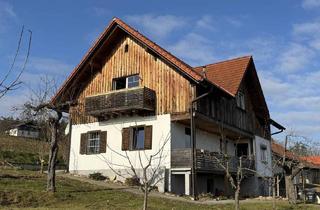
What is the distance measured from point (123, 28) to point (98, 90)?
15.3 ft

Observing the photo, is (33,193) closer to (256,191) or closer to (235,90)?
(235,90)

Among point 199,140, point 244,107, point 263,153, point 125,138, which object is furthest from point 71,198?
point 263,153

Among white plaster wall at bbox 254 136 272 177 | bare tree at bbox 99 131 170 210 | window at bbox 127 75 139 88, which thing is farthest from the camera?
white plaster wall at bbox 254 136 272 177

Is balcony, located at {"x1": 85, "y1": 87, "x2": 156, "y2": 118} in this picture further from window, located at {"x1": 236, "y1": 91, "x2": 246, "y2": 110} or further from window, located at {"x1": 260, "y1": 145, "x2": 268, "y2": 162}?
window, located at {"x1": 260, "y1": 145, "x2": 268, "y2": 162}

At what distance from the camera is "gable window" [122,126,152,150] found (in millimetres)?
25016

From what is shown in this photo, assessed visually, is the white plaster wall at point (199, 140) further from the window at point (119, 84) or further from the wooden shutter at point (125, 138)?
the window at point (119, 84)

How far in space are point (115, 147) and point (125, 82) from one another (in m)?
4.38

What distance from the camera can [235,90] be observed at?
28.1 meters

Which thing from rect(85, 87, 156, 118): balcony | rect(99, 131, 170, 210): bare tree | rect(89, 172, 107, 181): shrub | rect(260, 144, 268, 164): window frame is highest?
rect(85, 87, 156, 118): balcony

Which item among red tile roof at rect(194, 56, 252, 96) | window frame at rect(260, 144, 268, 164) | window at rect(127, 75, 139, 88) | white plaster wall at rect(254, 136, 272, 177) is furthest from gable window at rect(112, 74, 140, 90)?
window frame at rect(260, 144, 268, 164)

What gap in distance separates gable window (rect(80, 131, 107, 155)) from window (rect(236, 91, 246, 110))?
401 inches

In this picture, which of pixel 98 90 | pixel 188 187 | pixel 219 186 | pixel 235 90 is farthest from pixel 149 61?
pixel 219 186

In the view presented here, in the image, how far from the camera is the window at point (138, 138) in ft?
83.5

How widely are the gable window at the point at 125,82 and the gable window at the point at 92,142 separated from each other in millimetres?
3210
